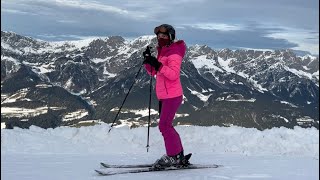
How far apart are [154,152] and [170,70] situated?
580 cm

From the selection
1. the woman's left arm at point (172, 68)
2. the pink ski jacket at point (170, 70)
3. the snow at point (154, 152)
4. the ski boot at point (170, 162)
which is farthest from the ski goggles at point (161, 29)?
the snow at point (154, 152)

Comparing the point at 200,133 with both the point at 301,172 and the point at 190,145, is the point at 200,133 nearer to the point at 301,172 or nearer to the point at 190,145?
the point at 190,145

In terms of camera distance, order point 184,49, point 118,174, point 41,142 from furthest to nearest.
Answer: point 41,142 → point 184,49 → point 118,174

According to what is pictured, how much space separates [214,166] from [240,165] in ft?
3.59

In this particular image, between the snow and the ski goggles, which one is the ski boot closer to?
the snow

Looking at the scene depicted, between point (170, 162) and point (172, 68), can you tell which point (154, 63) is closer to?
point (172, 68)

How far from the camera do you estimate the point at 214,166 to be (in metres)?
10.2

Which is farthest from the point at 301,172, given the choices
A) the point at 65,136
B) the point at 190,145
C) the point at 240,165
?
the point at 65,136

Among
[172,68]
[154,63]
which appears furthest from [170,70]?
[154,63]

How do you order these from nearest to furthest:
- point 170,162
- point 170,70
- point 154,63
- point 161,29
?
1. point 154,63
2. point 170,70
3. point 170,162
4. point 161,29

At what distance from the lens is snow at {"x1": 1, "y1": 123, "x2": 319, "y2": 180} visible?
9.28 m

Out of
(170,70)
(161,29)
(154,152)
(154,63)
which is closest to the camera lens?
(154,63)

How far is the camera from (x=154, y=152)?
14578mm

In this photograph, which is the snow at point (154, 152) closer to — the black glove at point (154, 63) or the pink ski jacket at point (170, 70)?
the pink ski jacket at point (170, 70)
